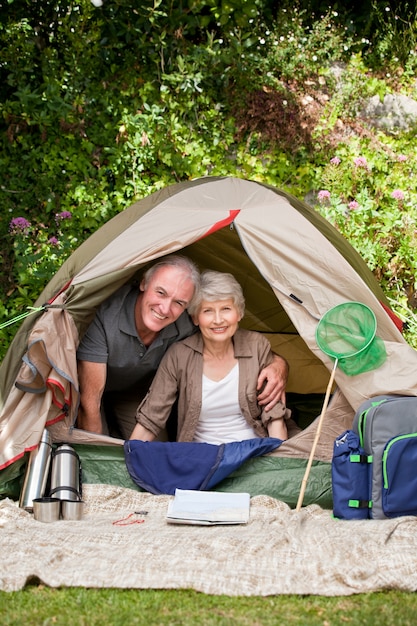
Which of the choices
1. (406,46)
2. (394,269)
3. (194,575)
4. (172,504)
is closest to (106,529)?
(172,504)

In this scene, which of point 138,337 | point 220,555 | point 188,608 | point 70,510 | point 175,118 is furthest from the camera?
point 175,118

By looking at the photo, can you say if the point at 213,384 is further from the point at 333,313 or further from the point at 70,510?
the point at 70,510

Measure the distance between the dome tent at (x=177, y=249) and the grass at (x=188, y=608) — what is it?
980 mm

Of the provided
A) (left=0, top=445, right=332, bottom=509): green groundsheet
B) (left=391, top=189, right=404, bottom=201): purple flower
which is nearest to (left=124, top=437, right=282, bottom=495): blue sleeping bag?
(left=0, top=445, right=332, bottom=509): green groundsheet

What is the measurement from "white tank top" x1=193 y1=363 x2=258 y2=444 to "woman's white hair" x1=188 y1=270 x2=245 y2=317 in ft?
1.01

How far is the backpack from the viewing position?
2.88 m

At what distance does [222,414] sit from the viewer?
140 inches

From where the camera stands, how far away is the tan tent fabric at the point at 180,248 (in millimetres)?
3193

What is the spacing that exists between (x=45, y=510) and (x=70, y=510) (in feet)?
0.37

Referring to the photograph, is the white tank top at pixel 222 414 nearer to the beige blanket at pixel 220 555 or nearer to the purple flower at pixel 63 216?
the beige blanket at pixel 220 555

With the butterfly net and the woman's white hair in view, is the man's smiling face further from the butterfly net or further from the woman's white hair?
the butterfly net

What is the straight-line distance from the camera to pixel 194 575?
232 centimetres

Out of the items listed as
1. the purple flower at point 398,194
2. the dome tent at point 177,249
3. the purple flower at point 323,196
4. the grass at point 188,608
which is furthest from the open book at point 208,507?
the purple flower at point 398,194

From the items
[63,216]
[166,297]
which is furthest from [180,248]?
[63,216]
